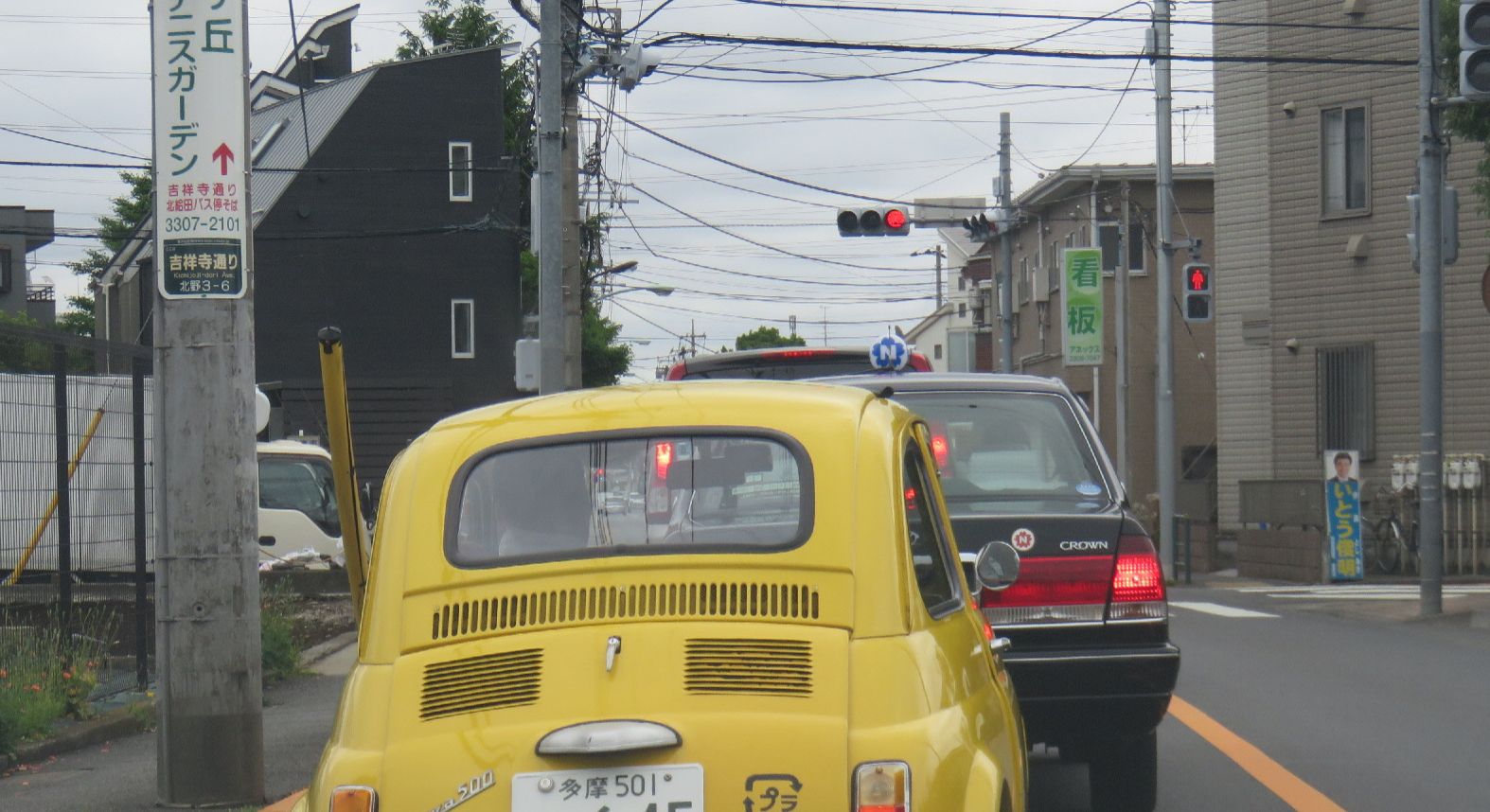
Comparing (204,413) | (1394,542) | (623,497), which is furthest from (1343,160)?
(623,497)

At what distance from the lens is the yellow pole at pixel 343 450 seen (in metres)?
5.39

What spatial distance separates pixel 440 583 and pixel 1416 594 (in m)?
18.7

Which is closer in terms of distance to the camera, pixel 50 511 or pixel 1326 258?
pixel 50 511

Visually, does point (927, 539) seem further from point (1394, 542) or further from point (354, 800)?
point (1394, 542)

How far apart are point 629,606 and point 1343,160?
25.8 meters

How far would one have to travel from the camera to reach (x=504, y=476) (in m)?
4.11

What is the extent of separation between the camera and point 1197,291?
2628 centimetres

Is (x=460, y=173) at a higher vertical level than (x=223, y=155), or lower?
A: higher

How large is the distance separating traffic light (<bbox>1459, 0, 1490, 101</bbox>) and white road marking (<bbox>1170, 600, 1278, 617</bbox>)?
546cm

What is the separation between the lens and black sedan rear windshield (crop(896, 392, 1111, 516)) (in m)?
6.78

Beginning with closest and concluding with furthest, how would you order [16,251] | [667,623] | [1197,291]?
1. [667,623]
2. [1197,291]
3. [16,251]

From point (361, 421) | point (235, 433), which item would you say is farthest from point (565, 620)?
point (361, 421)

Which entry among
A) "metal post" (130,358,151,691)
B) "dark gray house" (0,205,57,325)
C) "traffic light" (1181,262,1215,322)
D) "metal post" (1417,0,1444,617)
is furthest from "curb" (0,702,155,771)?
"dark gray house" (0,205,57,325)

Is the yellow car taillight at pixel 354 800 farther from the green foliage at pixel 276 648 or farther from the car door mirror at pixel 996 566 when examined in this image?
the green foliage at pixel 276 648
